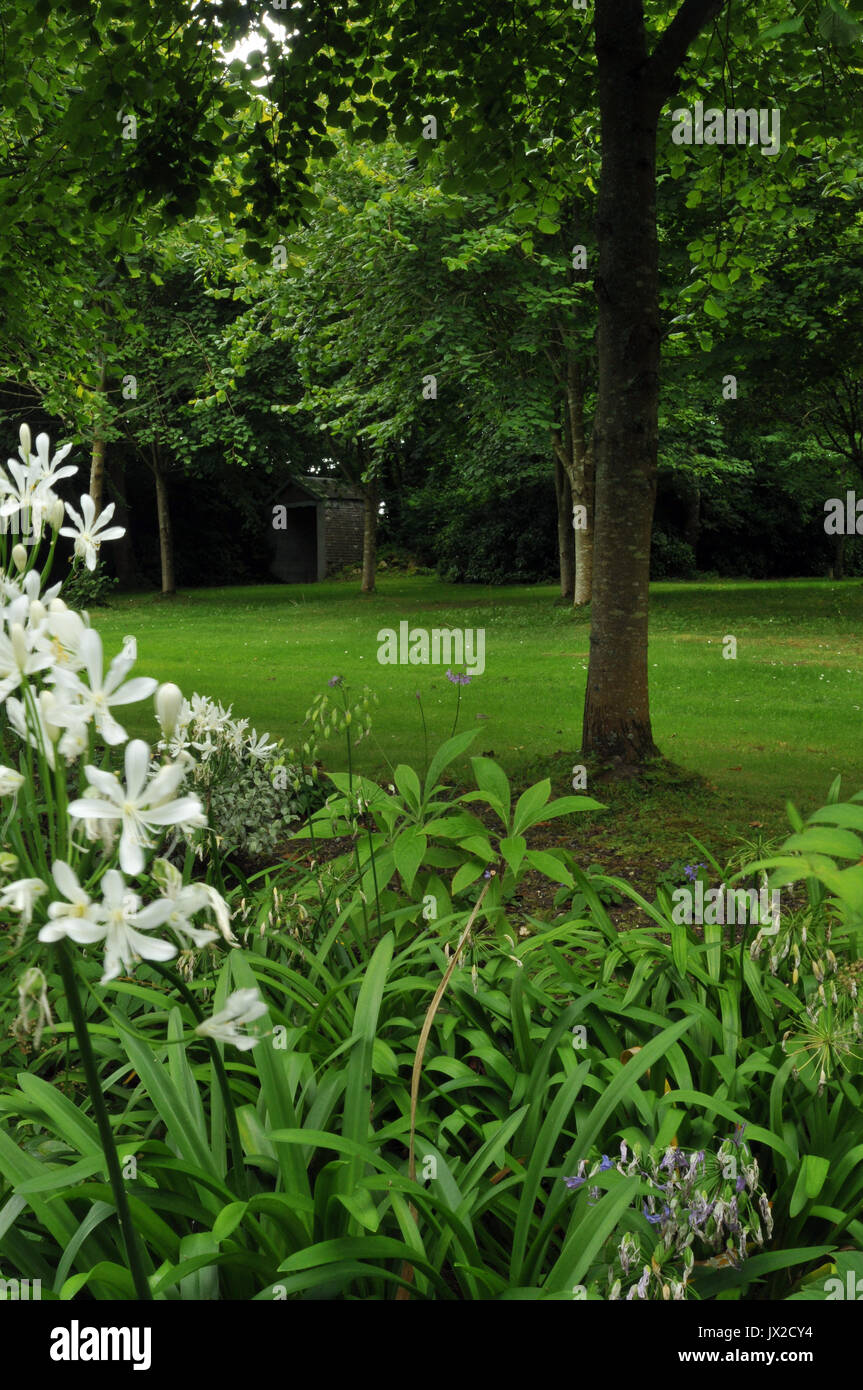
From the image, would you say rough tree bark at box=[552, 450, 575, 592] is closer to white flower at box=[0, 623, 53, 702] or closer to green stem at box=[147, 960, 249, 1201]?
green stem at box=[147, 960, 249, 1201]

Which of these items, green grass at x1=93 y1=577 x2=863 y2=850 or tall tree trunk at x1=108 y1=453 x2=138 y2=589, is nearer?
green grass at x1=93 y1=577 x2=863 y2=850

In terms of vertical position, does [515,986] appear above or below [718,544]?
below

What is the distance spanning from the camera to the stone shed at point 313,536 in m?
40.5

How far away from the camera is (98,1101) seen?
1.36 meters

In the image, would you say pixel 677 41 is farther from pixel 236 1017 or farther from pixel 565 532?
pixel 565 532

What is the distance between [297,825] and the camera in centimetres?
625

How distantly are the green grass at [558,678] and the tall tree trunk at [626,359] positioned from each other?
0.69m

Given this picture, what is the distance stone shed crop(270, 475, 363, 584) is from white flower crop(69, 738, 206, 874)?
39.8 metres

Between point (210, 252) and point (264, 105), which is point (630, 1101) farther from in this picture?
point (210, 252)

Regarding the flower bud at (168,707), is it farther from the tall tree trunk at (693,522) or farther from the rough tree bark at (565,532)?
the tall tree trunk at (693,522)

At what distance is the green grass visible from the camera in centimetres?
817

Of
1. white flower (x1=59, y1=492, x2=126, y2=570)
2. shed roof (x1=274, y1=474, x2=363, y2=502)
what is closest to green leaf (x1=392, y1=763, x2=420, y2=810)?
white flower (x1=59, y1=492, x2=126, y2=570)
